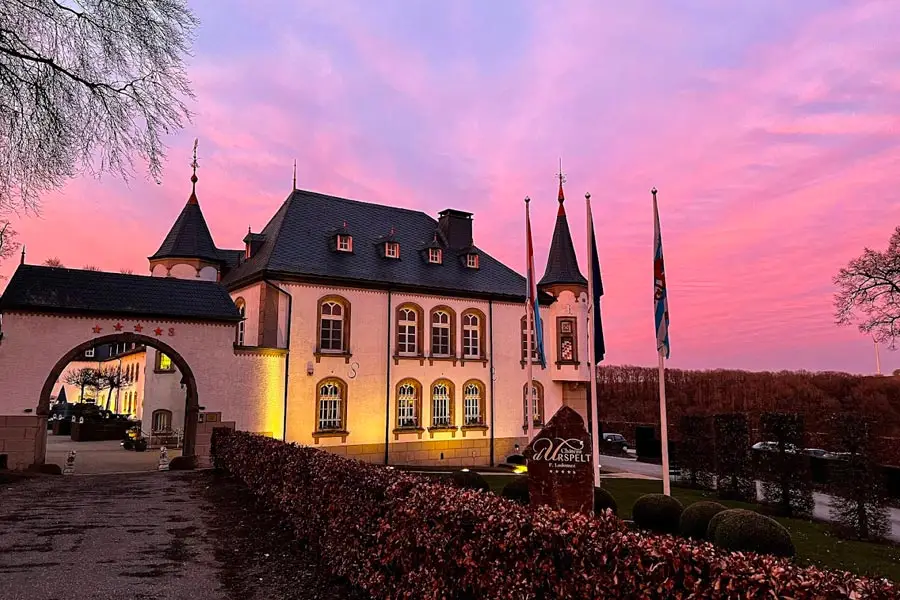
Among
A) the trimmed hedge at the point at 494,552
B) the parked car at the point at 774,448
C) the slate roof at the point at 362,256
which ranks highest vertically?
the slate roof at the point at 362,256

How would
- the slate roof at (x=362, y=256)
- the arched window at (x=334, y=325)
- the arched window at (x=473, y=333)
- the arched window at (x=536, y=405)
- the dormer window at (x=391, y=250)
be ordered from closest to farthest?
the arched window at (x=334, y=325) → the slate roof at (x=362, y=256) → the dormer window at (x=391, y=250) → the arched window at (x=473, y=333) → the arched window at (x=536, y=405)

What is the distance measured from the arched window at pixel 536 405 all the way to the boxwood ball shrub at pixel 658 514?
55.9 ft

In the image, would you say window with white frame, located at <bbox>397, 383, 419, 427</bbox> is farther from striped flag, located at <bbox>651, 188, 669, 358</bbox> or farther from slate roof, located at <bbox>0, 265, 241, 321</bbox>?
striped flag, located at <bbox>651, 188, 669, 358</bbox>

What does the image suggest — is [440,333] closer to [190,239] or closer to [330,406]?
[330,406]

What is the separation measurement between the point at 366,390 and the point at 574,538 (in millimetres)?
21718

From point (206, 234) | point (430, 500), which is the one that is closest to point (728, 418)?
point (430, 500)

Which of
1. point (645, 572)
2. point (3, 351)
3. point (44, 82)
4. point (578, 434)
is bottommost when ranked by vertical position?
point (645, 572)

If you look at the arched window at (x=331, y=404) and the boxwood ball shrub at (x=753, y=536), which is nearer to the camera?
the boxwood ball shrub at (x=753, y=536)

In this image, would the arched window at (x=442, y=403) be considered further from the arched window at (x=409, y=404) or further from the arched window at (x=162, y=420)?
the arched window at (x=162, y=420)

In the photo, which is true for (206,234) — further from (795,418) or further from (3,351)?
(795,418)

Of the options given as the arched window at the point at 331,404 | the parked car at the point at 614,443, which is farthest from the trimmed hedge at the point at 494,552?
the parked car at the point at 614,443

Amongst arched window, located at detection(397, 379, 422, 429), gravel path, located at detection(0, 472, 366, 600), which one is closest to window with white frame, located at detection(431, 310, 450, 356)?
arched window, located at detection(397, 379, 422, 429)

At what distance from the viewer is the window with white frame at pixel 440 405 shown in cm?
2817

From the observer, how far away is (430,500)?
22.9ft
